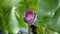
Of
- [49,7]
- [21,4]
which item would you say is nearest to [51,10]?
[49,7]

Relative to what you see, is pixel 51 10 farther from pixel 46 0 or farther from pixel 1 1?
pixel 1 1

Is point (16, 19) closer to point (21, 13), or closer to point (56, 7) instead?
point (21, 13)

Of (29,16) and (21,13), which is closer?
(29,16)

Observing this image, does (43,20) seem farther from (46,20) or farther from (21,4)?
(21,4)

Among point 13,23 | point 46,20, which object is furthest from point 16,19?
point 46,20

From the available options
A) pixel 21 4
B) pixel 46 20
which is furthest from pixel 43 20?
pixel 21 4

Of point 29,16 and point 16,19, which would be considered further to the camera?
point 16,19

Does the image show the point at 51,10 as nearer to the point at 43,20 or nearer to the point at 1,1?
the point at 43,20
